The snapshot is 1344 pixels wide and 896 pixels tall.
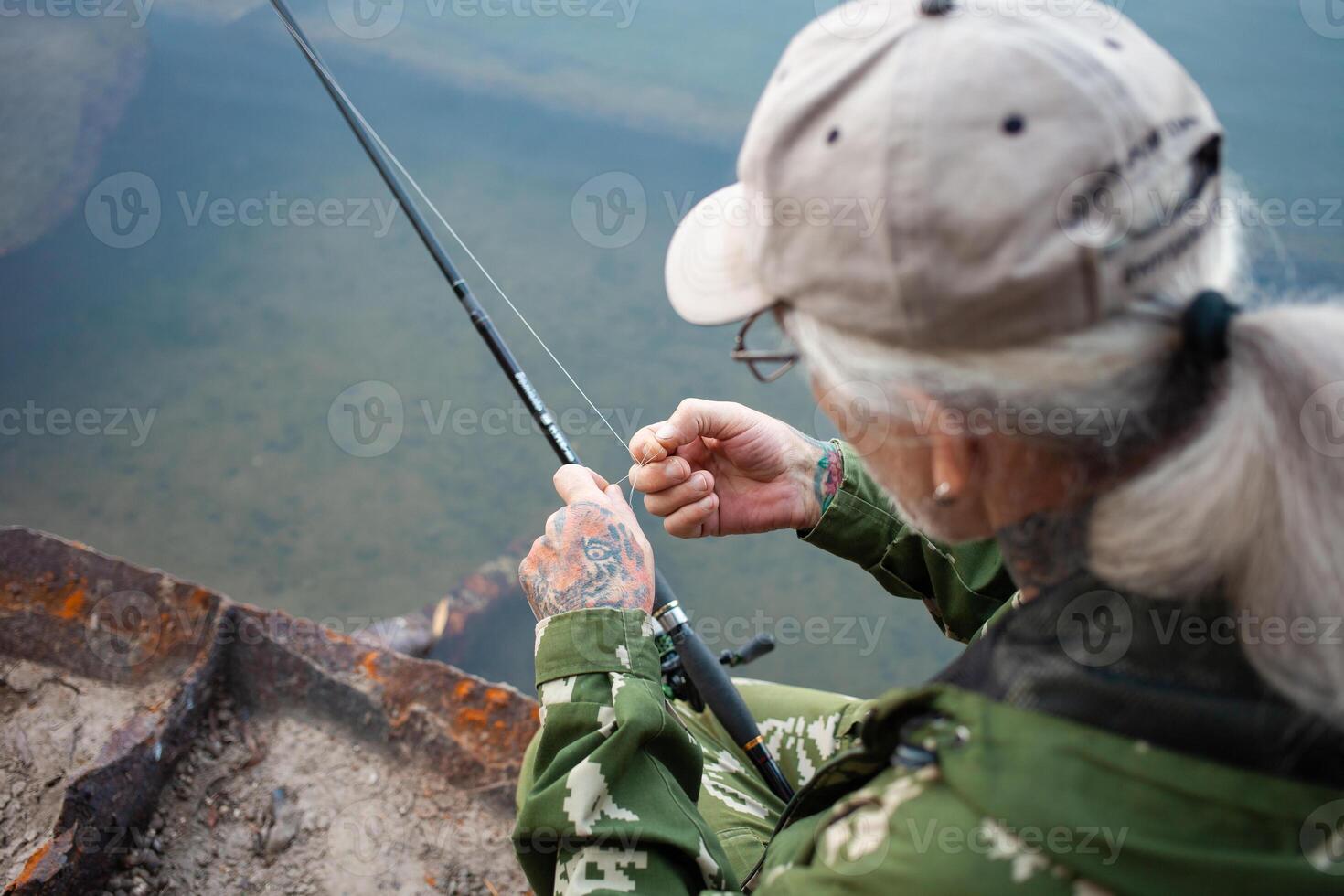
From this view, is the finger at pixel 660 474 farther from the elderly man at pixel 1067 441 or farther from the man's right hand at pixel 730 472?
the elderly man at pixel 1067 441

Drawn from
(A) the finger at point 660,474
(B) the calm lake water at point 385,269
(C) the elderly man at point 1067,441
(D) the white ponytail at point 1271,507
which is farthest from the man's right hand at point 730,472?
(B) the calm lake water at point 385,269

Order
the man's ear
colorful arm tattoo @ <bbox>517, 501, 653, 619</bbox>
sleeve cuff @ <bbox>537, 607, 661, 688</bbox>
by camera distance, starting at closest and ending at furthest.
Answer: the man's ear → sleeve cuff @ <bbox>537, 607, 661, 688</bbox> → colorful arm tattoo @ <bbox>517, 501, 653, 619</bbox>

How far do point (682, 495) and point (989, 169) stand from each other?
3.30 feet

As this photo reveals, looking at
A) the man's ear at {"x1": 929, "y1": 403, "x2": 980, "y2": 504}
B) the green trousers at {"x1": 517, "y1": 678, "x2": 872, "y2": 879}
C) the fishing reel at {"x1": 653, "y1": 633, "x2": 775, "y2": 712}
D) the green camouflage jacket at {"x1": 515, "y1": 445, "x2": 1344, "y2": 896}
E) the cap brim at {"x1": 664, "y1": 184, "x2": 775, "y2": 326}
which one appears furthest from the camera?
the fishing reel at {"x1": 653, "y1": 633, "x2": 775, "y2": 712}

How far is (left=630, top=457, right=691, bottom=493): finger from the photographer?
5.57 ft

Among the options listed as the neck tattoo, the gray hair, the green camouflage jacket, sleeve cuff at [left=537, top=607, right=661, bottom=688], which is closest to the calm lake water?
sleeve cuff at [left=537, top=607, right=661, bottom=688]

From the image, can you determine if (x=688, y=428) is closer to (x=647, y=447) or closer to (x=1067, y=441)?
(x=647, y=447)

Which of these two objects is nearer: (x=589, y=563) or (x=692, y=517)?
(x=589, y=563)

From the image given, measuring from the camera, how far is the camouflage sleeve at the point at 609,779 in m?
1.24

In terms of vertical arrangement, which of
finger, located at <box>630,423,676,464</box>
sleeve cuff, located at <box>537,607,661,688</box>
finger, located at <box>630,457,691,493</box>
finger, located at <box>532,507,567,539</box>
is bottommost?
sleeve cuff, located at <box>537,607,661,688</box>

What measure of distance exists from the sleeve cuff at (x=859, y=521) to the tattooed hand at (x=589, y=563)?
0.38 meters

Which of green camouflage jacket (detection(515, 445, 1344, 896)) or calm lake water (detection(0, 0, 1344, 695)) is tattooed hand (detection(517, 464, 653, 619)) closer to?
green camouflage jacket (detection(515, 445, 1344, 896))

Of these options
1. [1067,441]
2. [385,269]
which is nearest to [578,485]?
[1067,441]

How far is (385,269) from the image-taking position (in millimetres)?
4715
